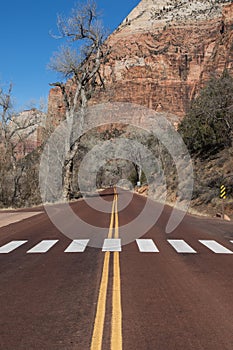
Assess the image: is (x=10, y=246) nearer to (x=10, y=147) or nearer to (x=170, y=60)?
(x=10, y=147)

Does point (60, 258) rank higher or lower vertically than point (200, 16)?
lower

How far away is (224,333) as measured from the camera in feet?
14.5

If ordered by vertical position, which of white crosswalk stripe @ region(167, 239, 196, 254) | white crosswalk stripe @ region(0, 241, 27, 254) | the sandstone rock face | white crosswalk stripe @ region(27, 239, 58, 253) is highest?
the sandstone rock face

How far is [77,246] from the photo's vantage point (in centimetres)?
1050

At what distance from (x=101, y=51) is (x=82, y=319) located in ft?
101

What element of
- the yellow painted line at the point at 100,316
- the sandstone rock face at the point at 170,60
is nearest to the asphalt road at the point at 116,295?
the yellow painted line at the point at 100,316

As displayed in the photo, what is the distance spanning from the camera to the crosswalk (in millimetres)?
9914

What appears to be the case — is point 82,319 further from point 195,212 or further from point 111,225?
point 195,212

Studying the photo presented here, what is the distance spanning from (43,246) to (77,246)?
3.09 ft

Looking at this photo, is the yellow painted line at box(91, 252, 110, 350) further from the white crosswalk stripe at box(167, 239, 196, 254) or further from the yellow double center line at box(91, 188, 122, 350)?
the white crosswalk stripe at box(167, 239, 196, 254)

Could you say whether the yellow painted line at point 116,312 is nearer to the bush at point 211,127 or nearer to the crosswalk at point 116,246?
the crosswalk at point 116,246

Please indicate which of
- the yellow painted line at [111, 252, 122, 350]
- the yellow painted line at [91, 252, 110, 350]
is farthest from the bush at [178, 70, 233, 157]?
the yellow painted line at [91, 252, 110, 350]

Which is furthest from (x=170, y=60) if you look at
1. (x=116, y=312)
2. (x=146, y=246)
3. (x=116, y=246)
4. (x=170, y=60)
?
(x=116, y=312)

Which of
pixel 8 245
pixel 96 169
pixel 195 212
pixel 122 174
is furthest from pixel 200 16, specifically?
pixel 8 245
